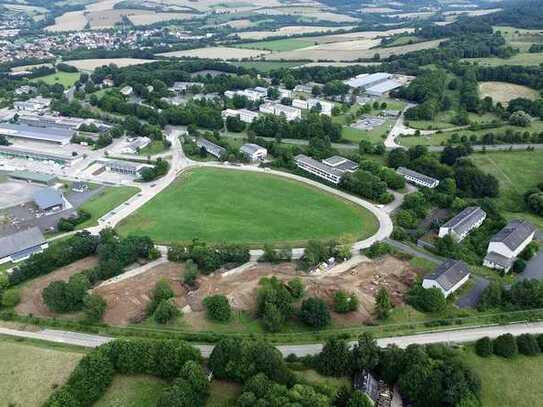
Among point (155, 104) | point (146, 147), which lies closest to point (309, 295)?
point (146, 147)

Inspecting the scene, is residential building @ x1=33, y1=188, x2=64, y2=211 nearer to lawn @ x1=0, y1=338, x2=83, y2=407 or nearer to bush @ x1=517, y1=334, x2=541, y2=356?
lawn @ x1=0, y1=338, x2=83, y2=407

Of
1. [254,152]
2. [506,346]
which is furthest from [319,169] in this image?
[506,346]

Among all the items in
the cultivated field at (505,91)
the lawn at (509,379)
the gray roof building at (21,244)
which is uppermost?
the cultivated field at (505,91)

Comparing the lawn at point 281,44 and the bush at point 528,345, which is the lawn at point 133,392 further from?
the lawn at point 281,44

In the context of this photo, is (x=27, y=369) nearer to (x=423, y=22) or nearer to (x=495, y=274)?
(x=495, y=274)

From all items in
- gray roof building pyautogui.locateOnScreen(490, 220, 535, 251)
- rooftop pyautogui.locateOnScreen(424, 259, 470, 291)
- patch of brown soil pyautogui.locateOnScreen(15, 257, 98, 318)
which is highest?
gray roof building pyautogui.locateOnScreen(490, 220, 535, 251)

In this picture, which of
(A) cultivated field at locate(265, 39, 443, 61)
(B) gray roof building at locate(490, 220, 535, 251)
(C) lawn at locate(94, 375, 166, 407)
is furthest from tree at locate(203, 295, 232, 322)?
(A) cultivated field at locate(265, 39, 443, 61)

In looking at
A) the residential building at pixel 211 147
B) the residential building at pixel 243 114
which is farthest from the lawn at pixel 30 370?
the residential building at pixel 243 114
